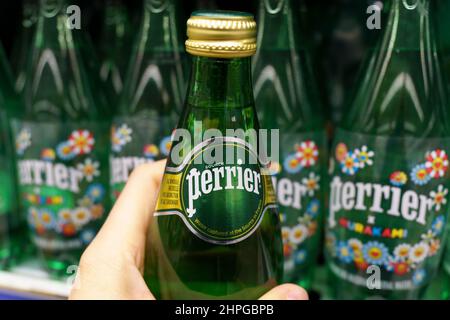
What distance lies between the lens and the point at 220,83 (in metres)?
0.58

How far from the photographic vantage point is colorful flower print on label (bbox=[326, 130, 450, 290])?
2.39ft

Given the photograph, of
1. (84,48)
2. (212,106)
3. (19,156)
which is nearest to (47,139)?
(19,156)

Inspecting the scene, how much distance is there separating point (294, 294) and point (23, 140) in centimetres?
54

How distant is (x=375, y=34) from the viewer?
82 centimetres

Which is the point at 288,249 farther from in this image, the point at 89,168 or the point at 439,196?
the point at 89,168

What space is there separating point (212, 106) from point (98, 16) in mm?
670

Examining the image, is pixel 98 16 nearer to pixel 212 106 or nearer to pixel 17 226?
pixel 17 226

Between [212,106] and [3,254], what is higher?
[212,106]

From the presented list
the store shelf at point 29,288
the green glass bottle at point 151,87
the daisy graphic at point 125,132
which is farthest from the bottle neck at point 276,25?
the store shelf at point 29,288

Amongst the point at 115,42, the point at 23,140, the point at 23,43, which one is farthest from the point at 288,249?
the point at 23,43

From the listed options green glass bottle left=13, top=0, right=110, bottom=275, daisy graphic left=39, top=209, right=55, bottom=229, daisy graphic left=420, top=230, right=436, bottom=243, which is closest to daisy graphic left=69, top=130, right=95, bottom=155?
green glass bottle left=13, top=0, right=110, bottom=275

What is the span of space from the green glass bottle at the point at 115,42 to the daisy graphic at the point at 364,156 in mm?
537

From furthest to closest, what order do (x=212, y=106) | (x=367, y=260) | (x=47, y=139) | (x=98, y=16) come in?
(x=98, y=16)
(x=47, y=139)
(x=367, y=260)
(x=212, y=106)

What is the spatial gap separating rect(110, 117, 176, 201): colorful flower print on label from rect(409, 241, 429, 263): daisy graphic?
38 cm
